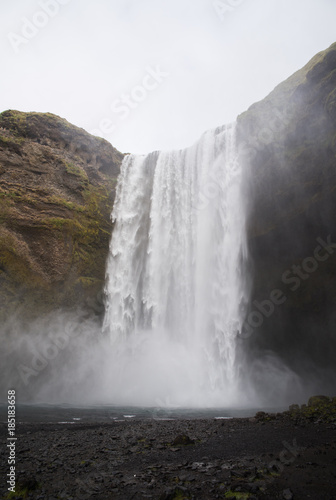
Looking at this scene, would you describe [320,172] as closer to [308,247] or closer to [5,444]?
[308,247]

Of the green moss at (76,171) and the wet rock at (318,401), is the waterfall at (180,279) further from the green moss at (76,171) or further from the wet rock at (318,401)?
the wet rock at (318,401)

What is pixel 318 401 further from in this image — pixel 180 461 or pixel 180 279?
pixel 180 279

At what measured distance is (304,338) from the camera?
20453 mm

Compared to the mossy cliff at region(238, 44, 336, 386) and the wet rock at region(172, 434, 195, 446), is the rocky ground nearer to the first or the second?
the wet rock at region(172, 434, 195, 446)

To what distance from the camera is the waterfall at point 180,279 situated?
18641 millimetres

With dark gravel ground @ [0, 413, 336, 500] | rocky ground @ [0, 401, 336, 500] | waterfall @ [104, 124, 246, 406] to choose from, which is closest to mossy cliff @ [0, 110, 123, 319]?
waterfall @ [104, 124, 246, 406]

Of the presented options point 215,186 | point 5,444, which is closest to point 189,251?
point 215,186

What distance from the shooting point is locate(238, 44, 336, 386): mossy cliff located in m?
17.8

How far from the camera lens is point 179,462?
5520 millimetres

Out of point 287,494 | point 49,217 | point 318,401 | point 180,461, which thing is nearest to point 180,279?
point 49,217

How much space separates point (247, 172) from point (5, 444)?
19342 mm

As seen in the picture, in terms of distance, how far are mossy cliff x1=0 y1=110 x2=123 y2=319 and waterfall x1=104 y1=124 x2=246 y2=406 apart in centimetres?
164

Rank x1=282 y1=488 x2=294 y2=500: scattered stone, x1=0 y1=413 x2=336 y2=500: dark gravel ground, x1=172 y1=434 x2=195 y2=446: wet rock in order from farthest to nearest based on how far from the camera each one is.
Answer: x1=172 y1=434 x2=195 y2=446: wet rock, x1=0 y1=413 x2=336 y2=500: dark gravel ground, x1=282 y1=488 x2=294 y2=500: scattered stone

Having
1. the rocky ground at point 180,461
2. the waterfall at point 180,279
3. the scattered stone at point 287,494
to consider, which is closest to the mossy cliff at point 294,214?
the waterfall at point 180,279
